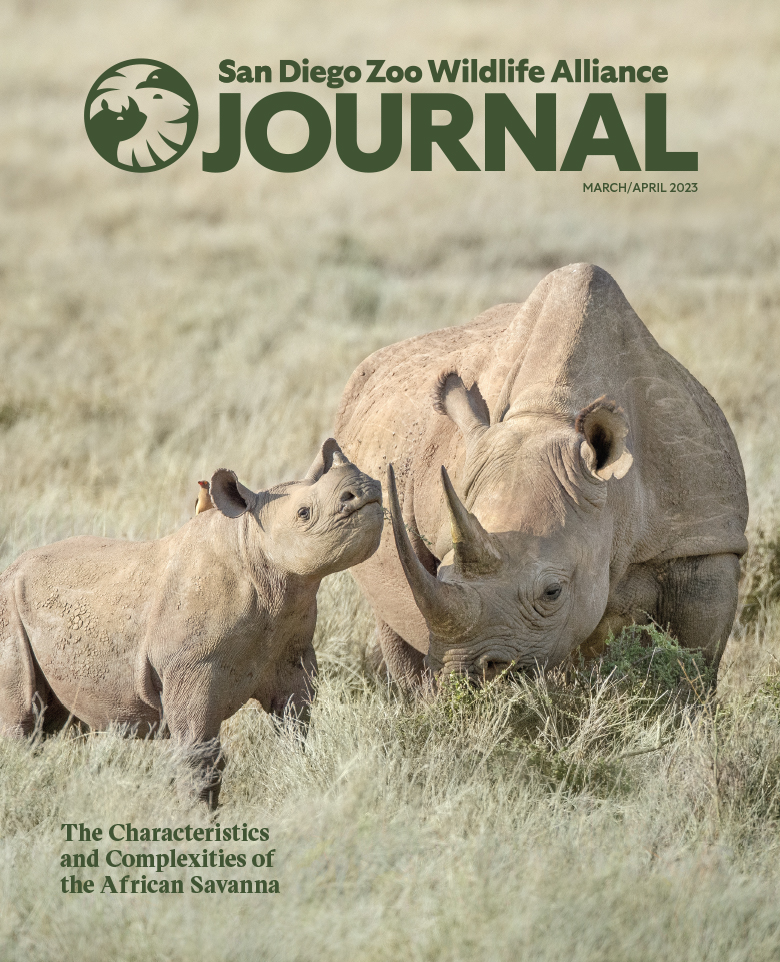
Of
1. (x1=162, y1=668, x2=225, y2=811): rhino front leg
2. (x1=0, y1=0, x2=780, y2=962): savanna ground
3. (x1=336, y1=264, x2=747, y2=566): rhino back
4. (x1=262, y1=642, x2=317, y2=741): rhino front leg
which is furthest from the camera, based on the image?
(x1=336, y1=264, x2=747, y2=566): rhino back

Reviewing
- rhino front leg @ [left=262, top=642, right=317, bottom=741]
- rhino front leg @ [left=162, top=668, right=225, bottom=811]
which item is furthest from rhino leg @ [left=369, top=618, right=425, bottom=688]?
rhino front leg @ [left=162, top=668, right=225, bottom=811]

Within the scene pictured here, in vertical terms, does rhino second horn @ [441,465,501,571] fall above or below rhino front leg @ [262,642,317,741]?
above

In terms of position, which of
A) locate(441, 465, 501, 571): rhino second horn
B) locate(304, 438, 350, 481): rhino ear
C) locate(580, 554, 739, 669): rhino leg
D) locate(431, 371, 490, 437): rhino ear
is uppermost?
locate(431, 371, 490, 437): rhino ear

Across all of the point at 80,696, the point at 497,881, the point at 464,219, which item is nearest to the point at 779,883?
the point at 497,881

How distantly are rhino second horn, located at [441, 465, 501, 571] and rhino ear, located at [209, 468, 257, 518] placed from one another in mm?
650

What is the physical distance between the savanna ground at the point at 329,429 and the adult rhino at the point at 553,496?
263mm

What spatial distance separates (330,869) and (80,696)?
120 cm

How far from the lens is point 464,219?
17.7 metres

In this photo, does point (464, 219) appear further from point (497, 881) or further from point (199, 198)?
point (497, 881)

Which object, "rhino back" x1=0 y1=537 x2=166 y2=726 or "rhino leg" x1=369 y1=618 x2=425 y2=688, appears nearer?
"rhino back" x1=0 y1=537 x2=166 y2=726

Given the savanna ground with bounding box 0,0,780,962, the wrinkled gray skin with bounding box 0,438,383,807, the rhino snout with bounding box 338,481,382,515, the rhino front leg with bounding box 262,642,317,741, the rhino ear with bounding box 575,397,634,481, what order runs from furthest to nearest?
the rhino ear with bounding box 575,397,634,481
the rhino front leg with bounding box 262,642,317,741
the wrinkled gray skin with bounding box 0,438,383,807
the rhino snout with bounding box 338,481,382,515
the savanna ground with bounding box 0,0,780,962

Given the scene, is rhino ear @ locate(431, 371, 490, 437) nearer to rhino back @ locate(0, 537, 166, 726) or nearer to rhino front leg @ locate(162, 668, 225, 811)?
rhino back @ locate(0, 537, 166, 726)

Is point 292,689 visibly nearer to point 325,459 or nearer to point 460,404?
point 325,459

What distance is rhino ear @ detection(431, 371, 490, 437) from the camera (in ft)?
16.4
